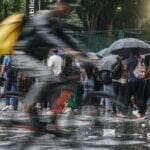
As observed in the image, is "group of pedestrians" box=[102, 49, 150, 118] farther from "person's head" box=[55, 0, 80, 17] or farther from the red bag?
"person's head" box=[55, 0, 80, 17]

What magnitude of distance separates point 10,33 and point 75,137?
5.82ft

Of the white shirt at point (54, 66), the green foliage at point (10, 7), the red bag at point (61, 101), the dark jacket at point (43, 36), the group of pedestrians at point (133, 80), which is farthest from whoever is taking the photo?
the green foliage at point (10, 7)

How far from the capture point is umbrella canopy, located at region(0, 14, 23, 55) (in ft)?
25.5

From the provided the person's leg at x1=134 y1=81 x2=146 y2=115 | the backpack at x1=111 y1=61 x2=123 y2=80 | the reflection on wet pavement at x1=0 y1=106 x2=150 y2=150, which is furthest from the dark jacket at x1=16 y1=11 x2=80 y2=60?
the person's leg at x1=134 y1=81 x2=146 y2=115

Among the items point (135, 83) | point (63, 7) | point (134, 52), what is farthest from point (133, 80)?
point (63, 7)

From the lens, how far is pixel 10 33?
7832 millimetres

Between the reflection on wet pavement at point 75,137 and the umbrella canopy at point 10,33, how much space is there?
818 mm

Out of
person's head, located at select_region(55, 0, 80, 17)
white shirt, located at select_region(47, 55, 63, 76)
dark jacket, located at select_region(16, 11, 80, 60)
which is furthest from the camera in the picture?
white shirt, located at select_region(47, 55, 63, 76)

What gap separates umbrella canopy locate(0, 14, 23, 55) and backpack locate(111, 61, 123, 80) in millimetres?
7357

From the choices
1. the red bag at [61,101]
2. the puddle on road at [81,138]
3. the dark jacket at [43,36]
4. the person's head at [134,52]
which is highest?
the dark jacket at [43,36]

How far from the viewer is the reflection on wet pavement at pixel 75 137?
7883 millimetres

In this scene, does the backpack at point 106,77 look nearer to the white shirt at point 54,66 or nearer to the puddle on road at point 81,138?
the white shirt at point 54,66

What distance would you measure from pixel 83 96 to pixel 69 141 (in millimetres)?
624

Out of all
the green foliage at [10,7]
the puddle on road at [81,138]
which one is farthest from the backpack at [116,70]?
the green foliage at [10,7]
